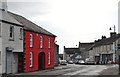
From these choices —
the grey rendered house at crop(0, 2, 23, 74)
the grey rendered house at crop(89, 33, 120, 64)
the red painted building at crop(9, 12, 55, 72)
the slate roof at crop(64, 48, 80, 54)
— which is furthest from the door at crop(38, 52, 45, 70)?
the slate roof at crop(64, 48, 80, 54)

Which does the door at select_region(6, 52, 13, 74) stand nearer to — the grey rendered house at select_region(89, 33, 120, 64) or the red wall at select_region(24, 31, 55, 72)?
the red wall at select_region(24, 31, 55, 72)

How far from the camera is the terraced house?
3319 centimetres

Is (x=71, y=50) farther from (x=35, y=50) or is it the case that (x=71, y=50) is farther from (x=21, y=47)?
(x=21, y=47)

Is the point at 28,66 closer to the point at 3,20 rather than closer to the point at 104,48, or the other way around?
the point at 3,20

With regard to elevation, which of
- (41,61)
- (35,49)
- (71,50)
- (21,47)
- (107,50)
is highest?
(71,50)

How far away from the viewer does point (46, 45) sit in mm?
46469

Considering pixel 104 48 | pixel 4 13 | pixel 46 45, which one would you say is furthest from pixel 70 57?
pixel 4 13

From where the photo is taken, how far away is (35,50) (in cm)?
4225

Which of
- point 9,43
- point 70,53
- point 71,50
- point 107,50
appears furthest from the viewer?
point 71,50

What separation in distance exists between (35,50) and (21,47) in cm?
491

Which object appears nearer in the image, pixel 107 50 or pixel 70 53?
pixel 107 50

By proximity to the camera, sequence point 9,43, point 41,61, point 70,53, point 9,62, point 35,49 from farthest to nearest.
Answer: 1. point 70,53
2. point 41,61
3. point 35,49
4. point 9,62
5. point 9,43

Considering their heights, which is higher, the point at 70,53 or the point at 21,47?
the point at 70,53

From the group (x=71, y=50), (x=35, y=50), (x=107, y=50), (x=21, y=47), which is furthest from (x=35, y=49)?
(x=71, y=50)
